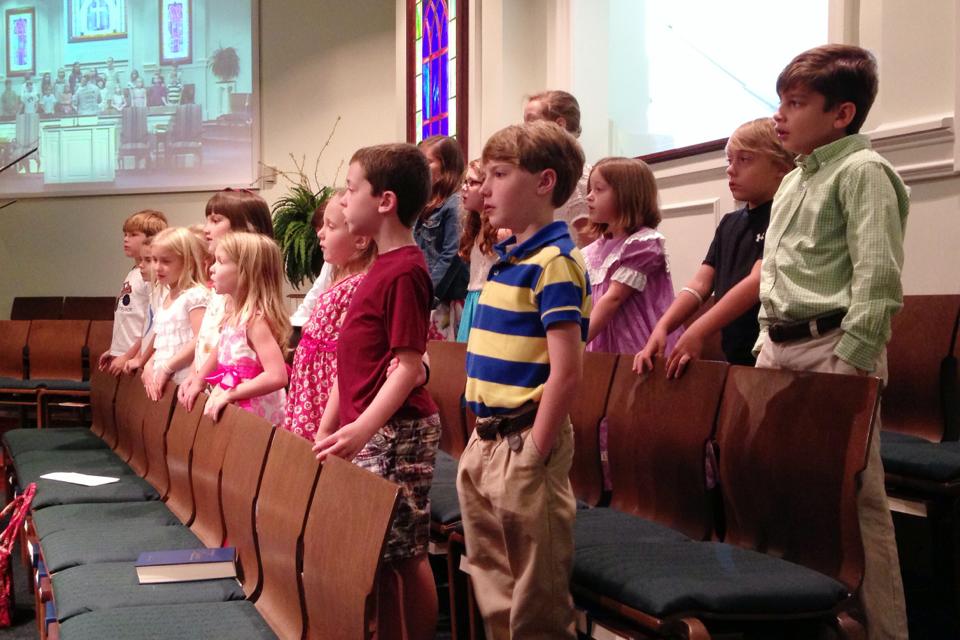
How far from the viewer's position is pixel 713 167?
4547mm

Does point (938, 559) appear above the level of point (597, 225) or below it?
below

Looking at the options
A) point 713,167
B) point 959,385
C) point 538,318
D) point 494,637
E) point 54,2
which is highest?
point 54,2

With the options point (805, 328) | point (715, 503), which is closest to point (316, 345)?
point (715, 503)

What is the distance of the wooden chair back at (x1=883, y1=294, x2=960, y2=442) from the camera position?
294 cm

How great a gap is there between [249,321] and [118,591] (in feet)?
3.64

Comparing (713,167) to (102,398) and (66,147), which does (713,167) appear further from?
(66,147)

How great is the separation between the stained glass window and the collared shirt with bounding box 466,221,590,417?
442cm

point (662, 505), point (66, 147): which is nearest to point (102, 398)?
point (662, 505)

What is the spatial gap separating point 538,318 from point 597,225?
1.36 m

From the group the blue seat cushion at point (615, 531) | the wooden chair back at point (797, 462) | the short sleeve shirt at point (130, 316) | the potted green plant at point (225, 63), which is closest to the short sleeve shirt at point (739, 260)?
the wooden chair back at point (797, 462)

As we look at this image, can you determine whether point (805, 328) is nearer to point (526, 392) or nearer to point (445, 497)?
point (526, 392)

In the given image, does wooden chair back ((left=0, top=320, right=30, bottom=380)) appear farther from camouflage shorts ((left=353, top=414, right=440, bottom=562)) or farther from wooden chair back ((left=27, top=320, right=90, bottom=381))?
camouflage shorts ((left=353, top=414, right=440, bottom=562))

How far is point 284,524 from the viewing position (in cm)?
228

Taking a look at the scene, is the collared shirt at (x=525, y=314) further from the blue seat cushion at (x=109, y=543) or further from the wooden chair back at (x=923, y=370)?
the wooden chair back at (x=923, y=370)
